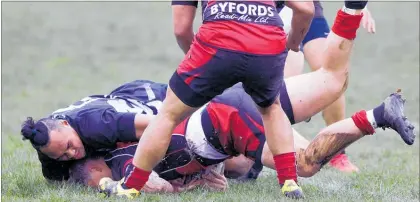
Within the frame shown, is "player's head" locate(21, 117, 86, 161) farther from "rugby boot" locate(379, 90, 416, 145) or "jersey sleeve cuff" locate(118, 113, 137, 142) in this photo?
"rugby boot" locate(379, 90, 416, 145)

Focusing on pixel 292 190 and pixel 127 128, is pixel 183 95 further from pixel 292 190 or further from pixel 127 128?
pixel 292 190

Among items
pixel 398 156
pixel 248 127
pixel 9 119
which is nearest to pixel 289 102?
pixel 248 127

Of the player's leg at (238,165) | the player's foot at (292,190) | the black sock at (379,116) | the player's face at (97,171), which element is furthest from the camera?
the player's leg at (238,165)

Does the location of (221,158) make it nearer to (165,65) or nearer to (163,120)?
(163,120)

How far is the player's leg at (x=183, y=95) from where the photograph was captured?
15.6ft

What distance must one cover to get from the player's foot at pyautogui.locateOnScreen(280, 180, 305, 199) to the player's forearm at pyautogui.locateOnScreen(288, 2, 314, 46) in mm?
862

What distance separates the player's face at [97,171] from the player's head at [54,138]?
4.9 inches

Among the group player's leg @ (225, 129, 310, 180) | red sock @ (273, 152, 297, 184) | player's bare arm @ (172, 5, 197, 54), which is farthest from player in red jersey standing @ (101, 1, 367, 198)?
player's leg @ (225, 129, 310, 180)

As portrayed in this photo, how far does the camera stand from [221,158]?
554 centimetres

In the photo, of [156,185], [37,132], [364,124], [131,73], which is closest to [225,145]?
[156,185]

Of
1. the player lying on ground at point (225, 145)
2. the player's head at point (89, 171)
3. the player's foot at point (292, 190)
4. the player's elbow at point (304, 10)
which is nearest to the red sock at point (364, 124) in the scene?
the player lying on ground at point (225, 145)

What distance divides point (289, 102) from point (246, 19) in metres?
0.94

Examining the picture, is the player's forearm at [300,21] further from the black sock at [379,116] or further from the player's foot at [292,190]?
the player's foot at [292,190]

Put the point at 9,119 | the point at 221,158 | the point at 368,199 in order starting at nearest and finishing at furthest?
the point at 368,199 < the point at 221,158 < the point at 9,119
